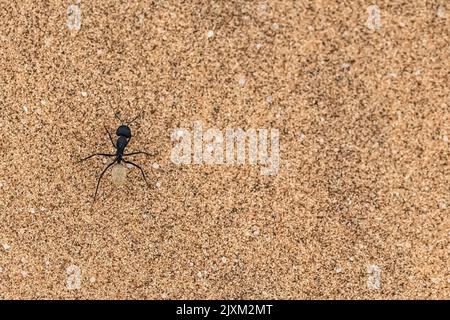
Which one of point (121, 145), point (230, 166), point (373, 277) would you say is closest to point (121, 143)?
point (121, 145)

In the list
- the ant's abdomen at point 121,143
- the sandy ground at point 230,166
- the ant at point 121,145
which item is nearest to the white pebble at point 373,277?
the sandy ground at point 230,166

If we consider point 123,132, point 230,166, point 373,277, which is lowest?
point 373,277

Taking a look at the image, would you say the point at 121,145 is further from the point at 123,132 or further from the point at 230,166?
the point at 230,166

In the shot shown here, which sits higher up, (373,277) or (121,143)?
(121,143)

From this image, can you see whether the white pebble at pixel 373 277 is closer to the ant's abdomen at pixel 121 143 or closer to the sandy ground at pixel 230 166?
the sandy ground at pixel 230 166

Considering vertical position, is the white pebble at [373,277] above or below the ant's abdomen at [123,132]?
below

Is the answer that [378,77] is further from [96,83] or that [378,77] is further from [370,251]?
[96,83]

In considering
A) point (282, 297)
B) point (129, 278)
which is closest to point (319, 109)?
point (282, 297)

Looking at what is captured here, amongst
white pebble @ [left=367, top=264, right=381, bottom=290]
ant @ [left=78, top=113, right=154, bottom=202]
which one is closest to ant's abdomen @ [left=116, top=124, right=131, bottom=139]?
ant @ [left=78, top=113, right=154, bottom=202]

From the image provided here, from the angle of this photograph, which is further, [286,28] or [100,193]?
[100,193]
